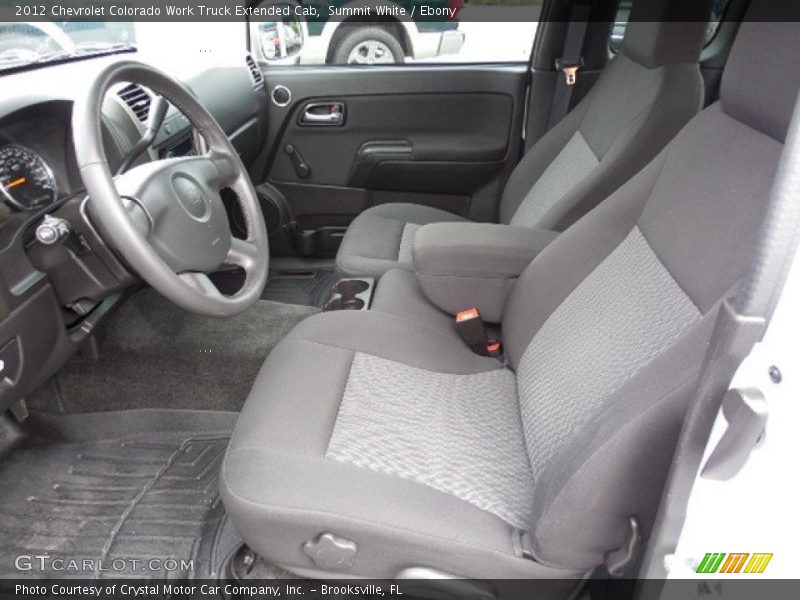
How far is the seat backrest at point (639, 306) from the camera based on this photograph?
0.85 meters

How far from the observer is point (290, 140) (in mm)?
2592

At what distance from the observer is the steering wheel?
1064mm

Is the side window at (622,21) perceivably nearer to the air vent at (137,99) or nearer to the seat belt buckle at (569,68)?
the seat belt buckle at (569,68)

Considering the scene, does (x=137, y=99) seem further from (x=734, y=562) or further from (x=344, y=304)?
(x=734, y=562)

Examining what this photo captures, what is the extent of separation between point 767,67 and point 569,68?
152 cm

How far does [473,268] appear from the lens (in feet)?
5.23

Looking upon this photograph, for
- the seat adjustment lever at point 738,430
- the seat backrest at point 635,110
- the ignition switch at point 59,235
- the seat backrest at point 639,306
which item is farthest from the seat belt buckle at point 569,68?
the seat adjustment lever at point 738,430

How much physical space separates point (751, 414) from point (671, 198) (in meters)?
0.60

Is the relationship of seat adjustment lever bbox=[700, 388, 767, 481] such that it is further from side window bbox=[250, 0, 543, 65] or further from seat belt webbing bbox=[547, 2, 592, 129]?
side window bbox=[250, 0, 543, 65]

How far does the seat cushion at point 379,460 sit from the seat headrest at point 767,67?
610mm

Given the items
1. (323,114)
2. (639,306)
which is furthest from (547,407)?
(323,114)

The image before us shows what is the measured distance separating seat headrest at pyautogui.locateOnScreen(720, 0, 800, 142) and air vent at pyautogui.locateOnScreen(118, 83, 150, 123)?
1273 millimetres

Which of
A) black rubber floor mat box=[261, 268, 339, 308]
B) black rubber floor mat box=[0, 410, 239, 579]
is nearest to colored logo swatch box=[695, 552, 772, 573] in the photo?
black rubber floor mat box=[0, 410, 239, 579]

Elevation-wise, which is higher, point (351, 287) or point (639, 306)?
point (639, 306)
